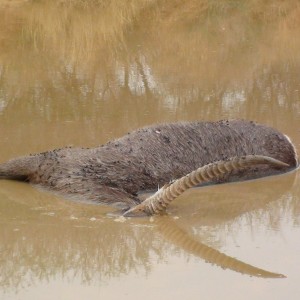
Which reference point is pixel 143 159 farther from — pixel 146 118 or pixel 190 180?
pixel 146 118

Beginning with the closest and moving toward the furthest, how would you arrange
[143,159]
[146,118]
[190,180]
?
[190,180] < [143,159] < [146,118]

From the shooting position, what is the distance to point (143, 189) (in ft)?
27.2

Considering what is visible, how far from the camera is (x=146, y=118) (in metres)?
11.0

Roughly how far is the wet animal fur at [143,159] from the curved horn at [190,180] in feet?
0.93

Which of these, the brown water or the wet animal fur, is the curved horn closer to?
the brown water

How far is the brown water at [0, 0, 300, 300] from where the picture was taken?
610 centimetres

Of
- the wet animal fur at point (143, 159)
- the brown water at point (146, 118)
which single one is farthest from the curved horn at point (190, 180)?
the wet animal fur at point (143, 159)

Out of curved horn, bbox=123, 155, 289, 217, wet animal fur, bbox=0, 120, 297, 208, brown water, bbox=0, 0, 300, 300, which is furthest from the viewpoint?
wet animal fur, bbox=0, 120, 297, 208

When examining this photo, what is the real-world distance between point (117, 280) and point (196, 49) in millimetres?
10799

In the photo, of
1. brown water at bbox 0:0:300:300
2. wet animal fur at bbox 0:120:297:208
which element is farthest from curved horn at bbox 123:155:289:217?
wet animal fur at bbox 0:120:297:208

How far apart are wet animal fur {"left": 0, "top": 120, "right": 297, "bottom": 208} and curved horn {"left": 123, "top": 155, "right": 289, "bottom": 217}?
0.28 metres

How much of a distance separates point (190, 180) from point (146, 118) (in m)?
3.94

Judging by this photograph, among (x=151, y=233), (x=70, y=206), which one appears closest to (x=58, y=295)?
(x=151, y=233)

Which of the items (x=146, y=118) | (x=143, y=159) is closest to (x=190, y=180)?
(x=143, y=159)
